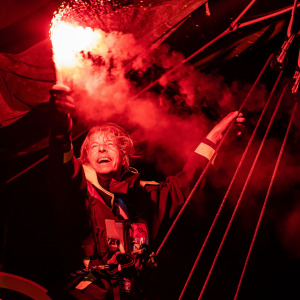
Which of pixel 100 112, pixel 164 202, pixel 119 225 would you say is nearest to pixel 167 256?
pixel 164 202

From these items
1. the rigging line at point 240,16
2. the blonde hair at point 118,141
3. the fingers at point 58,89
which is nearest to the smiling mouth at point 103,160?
the blonde hair at point 118,141

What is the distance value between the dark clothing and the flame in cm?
49

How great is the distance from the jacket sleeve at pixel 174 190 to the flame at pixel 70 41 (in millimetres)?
1076

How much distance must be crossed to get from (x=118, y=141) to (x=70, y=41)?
0.92m

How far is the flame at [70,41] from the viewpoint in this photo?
183cm

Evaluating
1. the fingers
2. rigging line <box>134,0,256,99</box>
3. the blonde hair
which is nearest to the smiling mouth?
the blonde hair

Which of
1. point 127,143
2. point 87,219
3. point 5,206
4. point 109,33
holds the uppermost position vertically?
point 109,33

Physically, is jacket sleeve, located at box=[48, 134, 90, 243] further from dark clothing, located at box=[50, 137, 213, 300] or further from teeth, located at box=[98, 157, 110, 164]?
teeth, located at box=[98, 157, 110, 164]

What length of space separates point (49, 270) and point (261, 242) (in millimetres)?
2030

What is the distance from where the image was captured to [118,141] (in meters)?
2.72

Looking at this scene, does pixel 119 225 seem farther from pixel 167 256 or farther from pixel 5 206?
pixel 167 256

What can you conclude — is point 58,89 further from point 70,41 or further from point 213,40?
point 213,40

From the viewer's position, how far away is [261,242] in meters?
3.24

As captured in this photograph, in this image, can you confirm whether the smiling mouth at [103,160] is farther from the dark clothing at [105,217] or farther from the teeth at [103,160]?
the dark clothing at [105,217]
